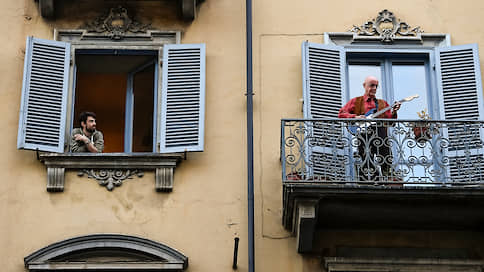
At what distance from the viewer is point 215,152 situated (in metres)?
14.4

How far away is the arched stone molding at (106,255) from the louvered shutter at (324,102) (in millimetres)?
2001

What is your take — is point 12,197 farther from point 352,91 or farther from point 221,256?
point 352,91

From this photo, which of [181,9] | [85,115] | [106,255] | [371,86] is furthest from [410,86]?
[106,255]

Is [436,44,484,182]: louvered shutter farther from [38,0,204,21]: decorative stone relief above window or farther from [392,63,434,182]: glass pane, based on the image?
[38,0,204,21]: decorative stone relief above window

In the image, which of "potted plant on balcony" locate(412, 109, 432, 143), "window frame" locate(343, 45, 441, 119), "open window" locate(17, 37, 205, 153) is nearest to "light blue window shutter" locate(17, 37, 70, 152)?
"open window" locate(17, 37, 205, 153)

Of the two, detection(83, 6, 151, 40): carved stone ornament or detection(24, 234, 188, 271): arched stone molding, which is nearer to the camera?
detection(24, 234, 188, 271): arched stone molding

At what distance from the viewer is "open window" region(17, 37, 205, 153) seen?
1432 centimetres

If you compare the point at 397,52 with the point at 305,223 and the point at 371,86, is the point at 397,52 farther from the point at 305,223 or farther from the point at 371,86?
the point at 305,223

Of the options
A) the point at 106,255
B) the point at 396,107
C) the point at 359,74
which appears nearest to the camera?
the point at 106,255

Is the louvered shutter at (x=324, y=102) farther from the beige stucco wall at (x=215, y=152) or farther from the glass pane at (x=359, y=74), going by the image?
the glass pane at (x=359, y=74)

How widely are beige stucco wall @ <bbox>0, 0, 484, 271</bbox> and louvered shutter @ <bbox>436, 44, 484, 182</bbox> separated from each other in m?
0.43

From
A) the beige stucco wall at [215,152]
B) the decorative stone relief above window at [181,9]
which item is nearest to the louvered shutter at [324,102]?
the beige stucco wall at [215,152]

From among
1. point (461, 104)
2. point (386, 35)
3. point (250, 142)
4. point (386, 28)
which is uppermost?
point (386, 28)

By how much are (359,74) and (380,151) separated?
1.76 meters
